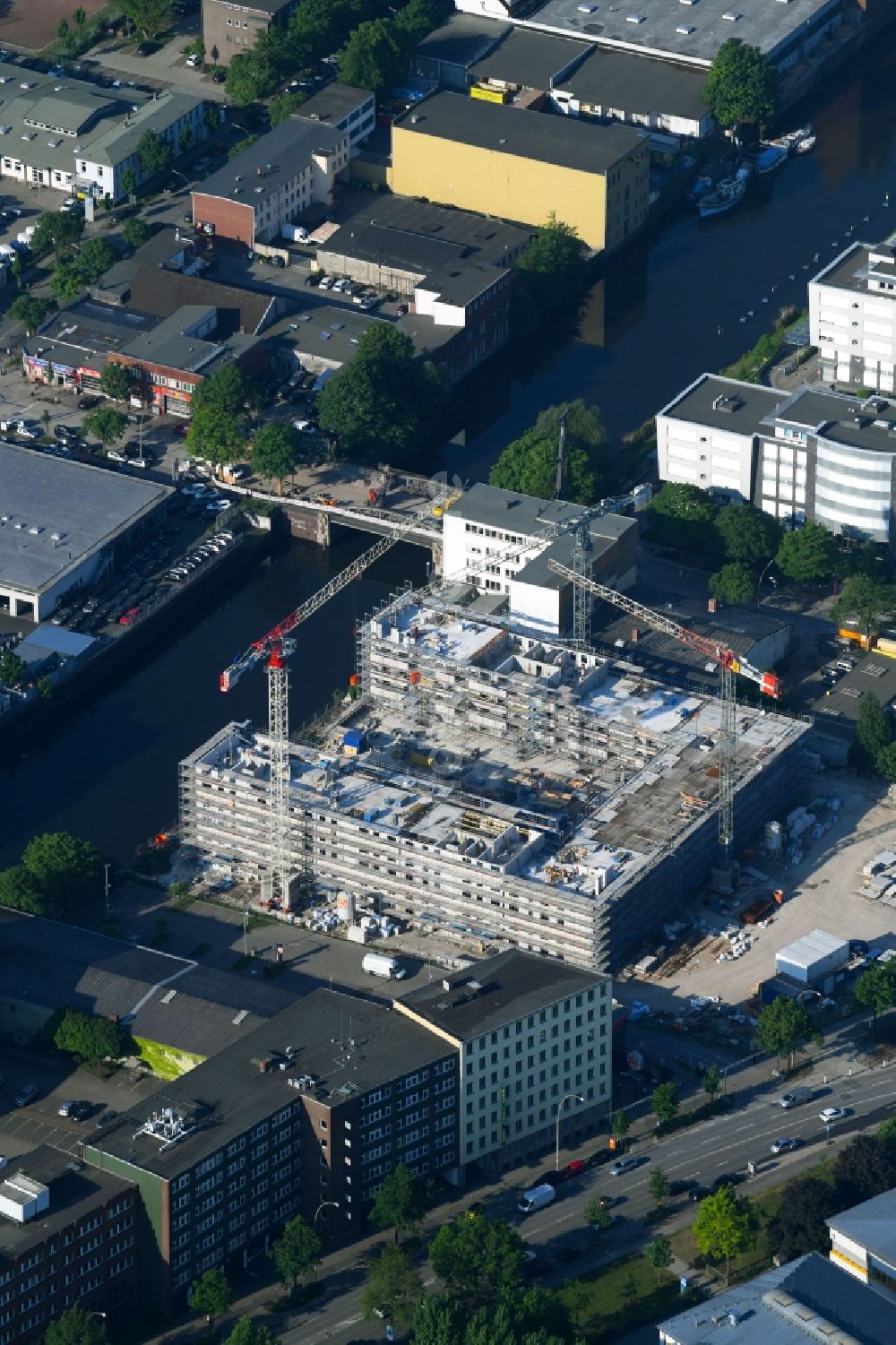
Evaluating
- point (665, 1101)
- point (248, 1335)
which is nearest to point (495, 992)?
point (665, 1101)

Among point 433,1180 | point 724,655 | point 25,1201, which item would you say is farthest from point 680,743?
point 25,1201

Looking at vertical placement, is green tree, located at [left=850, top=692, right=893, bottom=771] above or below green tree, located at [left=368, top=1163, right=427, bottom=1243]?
above

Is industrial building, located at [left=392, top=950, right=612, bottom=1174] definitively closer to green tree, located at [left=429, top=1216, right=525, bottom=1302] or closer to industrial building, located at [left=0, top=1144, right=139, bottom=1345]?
green tree, located at [left=429, top=1216, right=525, bottom=1302]

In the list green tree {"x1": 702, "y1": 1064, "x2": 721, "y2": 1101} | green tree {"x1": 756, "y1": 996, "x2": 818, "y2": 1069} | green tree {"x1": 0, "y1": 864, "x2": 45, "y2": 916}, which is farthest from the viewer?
green tree {"x1": 0, "y1": 864, "x2": 45, "y2": 916}

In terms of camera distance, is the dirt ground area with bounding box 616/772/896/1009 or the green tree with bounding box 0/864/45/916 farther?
the green tree with bounding box 0/864/45/916

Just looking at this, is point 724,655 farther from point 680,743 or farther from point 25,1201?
point 25,1201

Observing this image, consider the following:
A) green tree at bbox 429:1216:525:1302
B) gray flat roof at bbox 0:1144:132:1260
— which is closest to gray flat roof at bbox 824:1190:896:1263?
green tree at bbox 429:1216:525:1302
